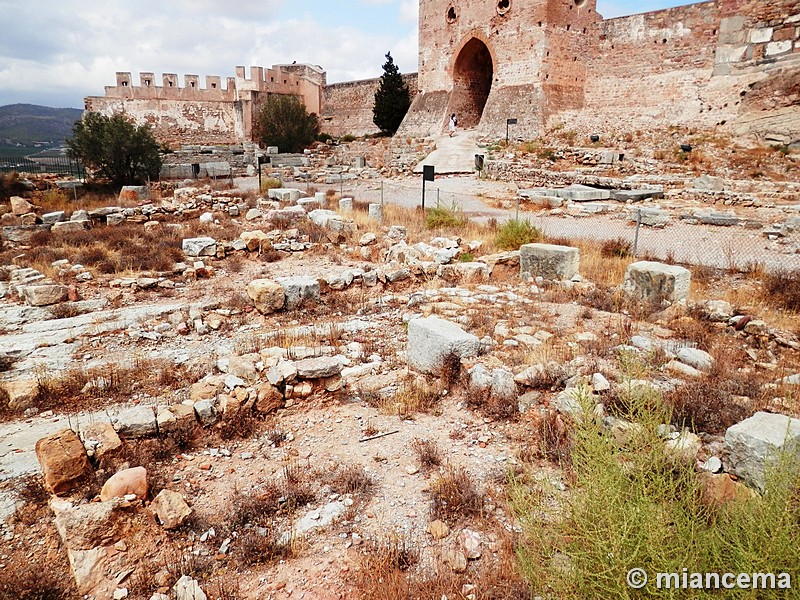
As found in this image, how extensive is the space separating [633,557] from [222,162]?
2732 cm

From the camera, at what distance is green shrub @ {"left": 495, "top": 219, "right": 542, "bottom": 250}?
399 inches

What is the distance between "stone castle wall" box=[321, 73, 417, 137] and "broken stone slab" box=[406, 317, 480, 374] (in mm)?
32565

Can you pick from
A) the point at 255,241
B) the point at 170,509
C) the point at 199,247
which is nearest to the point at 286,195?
the point at 255,241

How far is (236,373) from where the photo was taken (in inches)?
195

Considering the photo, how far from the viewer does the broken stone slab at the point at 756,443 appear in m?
2.95

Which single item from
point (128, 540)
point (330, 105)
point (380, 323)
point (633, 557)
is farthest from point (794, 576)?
point (330, 105)

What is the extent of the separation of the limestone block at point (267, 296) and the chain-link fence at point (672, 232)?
6024 millimetres

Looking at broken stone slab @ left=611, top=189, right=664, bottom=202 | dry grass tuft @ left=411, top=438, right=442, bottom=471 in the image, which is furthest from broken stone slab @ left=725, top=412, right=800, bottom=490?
broken stone slab @ left=611, top=189, right=664, bottom=202

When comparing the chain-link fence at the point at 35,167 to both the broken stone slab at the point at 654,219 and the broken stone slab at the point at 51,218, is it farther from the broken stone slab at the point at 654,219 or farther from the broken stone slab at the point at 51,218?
the broken stone slab at the point at 654,219

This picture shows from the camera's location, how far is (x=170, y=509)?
3100mm

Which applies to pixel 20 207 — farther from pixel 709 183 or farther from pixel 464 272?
pixel 709 183

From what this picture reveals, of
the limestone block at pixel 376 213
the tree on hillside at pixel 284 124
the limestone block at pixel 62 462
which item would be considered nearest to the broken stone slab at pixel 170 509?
the limestone block at pixel 62 462

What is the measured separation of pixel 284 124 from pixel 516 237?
2516cm

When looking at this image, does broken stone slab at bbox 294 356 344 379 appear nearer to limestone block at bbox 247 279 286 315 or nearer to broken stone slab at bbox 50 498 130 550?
broken stone slab at bbox 50 498 130 550
